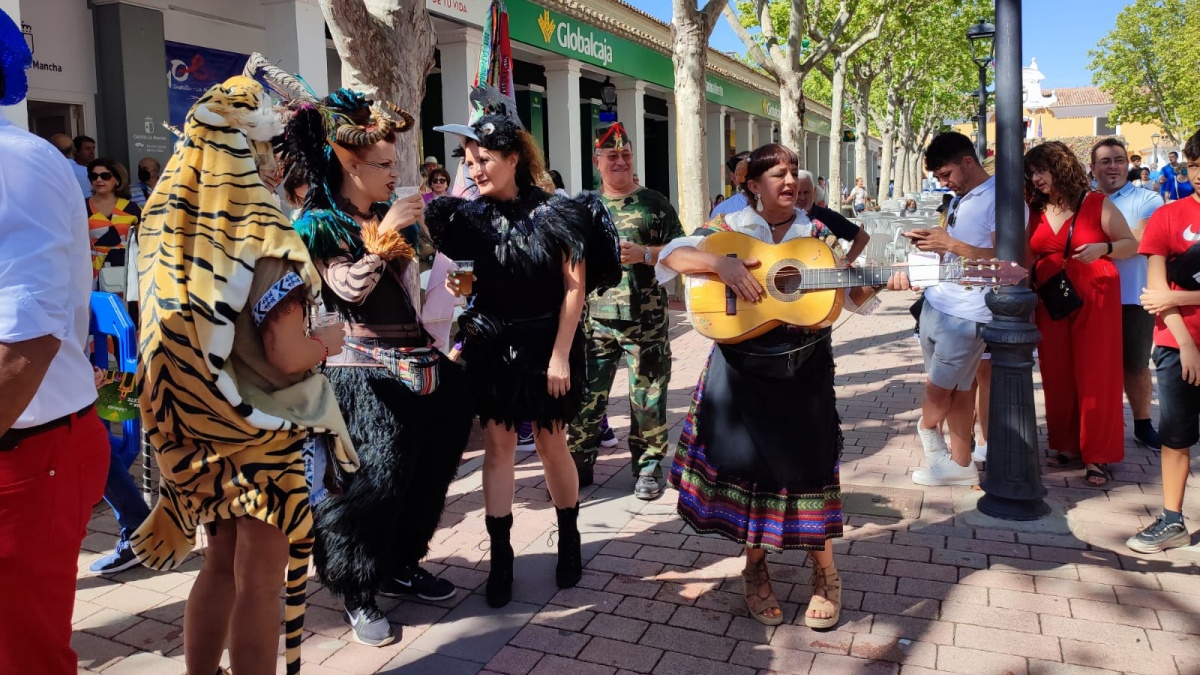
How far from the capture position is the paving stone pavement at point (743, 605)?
3.21 metres

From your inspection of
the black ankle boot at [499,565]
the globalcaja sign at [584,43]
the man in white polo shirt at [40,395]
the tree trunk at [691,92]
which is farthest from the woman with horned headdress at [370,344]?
the globalcaja sign at [584,43]

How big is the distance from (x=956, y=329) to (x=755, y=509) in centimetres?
206

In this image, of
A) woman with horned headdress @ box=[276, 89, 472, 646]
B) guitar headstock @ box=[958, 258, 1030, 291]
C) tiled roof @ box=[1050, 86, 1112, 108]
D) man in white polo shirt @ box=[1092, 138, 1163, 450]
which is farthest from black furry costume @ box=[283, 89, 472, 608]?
tiled roof @ box=[1050, 86, 1112, 108]

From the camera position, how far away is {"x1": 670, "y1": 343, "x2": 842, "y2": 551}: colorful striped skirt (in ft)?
11.2

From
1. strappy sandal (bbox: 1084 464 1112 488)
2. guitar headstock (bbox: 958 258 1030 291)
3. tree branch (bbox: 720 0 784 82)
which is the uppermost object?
tree branch (bbox: 720 0 784 82)

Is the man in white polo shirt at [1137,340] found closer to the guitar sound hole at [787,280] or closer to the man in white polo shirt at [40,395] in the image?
the guitar sound hole at [787,280]

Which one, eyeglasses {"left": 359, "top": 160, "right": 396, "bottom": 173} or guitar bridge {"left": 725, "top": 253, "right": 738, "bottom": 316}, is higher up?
eyeglasses {"left": 359, "top": 160, "right": 396, "bottom": 173}

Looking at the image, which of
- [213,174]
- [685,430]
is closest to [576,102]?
[685,430]

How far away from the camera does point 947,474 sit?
5090 mm

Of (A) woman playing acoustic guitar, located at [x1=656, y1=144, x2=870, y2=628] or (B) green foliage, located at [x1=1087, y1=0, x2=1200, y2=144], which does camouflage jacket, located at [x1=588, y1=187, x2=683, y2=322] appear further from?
(B) green foliage, located at [x1=1087, y1=0, x2=1200, y2=144]

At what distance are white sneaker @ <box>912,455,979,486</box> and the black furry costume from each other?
2.92m

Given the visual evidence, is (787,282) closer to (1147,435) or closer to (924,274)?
(924,274)

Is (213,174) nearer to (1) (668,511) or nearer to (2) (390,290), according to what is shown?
(2) (390,290)

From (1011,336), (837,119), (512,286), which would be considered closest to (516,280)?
(512,286)
